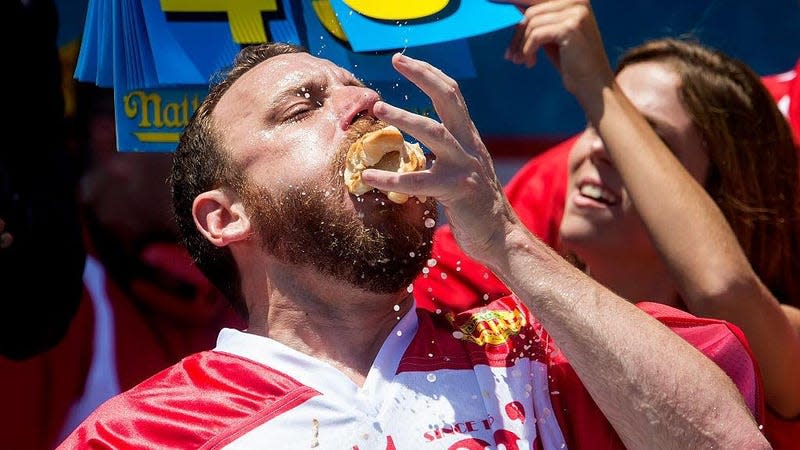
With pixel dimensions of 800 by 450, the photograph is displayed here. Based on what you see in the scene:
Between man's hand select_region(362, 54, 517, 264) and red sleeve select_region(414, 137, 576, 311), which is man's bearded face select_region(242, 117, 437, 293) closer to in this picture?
man's hand select_region(362, 54, 517, 264)

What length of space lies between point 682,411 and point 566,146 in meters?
1.51

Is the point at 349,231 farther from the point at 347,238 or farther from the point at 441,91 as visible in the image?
the point at 441,91

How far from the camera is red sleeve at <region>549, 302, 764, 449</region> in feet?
5.60

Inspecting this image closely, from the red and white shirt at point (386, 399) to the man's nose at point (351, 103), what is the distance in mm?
352

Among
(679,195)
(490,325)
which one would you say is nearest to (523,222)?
(679,195)

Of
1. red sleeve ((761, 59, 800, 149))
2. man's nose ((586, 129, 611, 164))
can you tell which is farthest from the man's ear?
red sleeve ((761, 59, 800, 149))

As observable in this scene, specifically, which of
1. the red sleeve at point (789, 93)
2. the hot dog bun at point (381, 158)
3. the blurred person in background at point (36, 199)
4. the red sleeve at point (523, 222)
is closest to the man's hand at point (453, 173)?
the hot dog bun at point (381, 158)

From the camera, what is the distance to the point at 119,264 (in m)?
2.50

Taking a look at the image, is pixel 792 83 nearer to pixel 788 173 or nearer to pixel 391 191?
pixel 788 173

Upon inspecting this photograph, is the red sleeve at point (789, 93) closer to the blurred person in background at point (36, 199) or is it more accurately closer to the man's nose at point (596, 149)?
the man's nose at point (596, 149)

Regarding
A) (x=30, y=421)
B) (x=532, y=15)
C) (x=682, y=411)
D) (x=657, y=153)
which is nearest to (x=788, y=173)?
(x=657, y=153)

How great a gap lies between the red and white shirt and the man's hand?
24cm

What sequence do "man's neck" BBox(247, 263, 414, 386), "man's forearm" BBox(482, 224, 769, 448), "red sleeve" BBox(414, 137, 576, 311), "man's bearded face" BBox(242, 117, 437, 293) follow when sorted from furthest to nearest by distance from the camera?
1. "red sleeve" BBox(414, 137, 576, 311)
2. "man's neck" BBox(247, 263, 414, 386)
3. "man's bearded face" BBox(242, 117, 437, 293)
4. "man's forearm" BBox(482, 224, 769, 448)

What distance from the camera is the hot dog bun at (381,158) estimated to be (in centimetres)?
161
